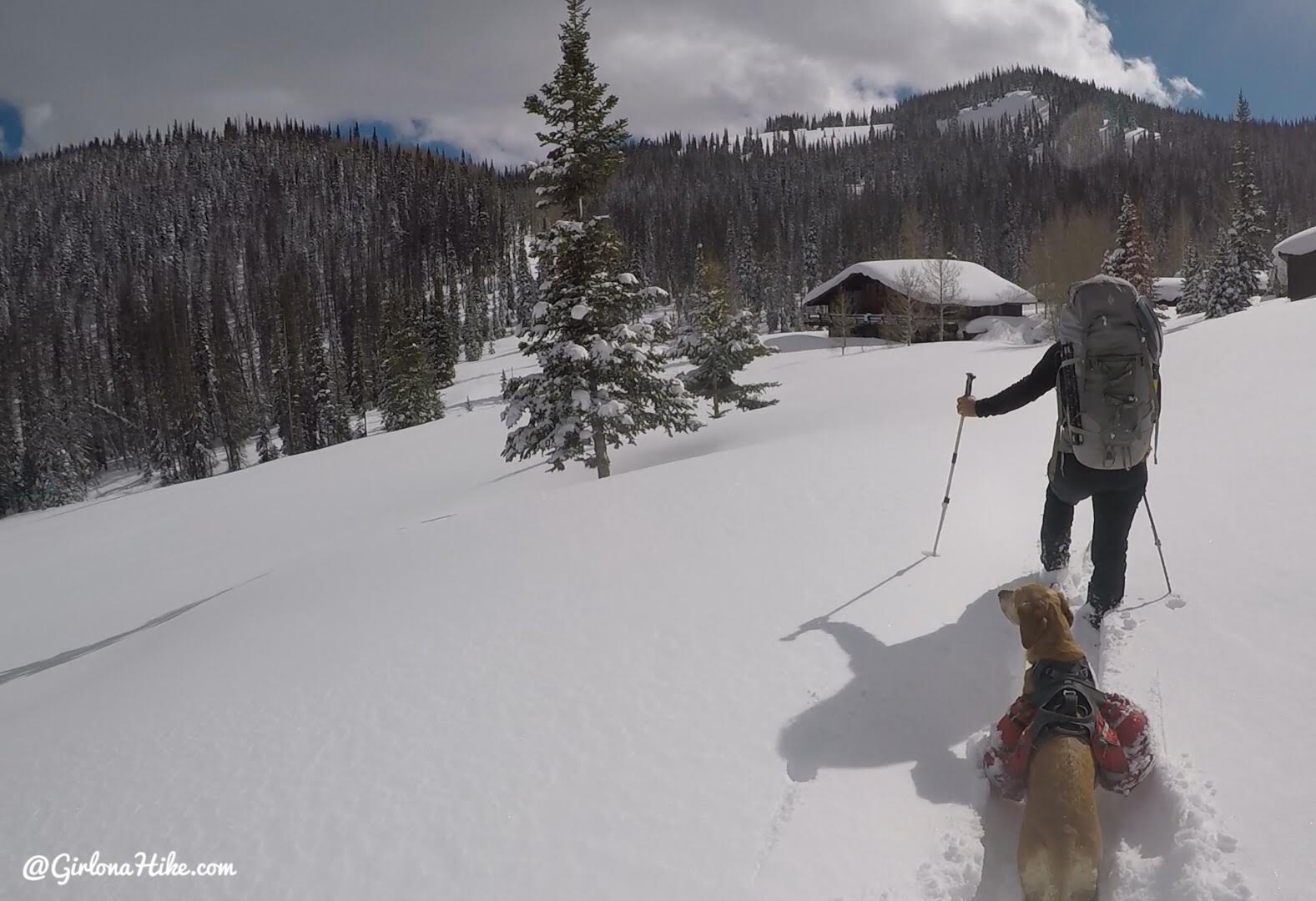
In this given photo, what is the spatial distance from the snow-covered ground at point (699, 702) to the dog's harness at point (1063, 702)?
1.55ft

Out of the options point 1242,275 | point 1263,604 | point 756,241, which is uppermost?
point 756,241

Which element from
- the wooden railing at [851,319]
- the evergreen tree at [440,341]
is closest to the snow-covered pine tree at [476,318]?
the evergreen tree at [440,341]

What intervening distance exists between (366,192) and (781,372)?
120m

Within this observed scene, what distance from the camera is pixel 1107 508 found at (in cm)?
416

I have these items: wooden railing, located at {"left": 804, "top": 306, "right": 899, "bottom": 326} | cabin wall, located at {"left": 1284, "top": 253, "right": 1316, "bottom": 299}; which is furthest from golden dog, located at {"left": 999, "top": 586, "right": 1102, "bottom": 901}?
wooden railing, located at {"left": 804, "top": 306, "right": 899, "bottom": 326}

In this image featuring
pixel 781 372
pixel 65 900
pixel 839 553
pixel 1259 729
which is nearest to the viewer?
pixel 1259 729

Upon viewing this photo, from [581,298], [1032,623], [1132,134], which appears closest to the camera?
[1032,623]

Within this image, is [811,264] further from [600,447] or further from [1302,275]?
[600,447]

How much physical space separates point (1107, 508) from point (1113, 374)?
2.78 ft

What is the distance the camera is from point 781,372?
37375 mm

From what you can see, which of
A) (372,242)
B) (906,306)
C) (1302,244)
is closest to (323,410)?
(906,306)

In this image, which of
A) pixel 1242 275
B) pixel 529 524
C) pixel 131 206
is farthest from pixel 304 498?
pixel 131 206

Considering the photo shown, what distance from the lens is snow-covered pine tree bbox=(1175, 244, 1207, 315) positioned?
4541 centimetres

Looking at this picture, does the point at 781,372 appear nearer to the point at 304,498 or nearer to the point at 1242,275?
the point at 304,498
